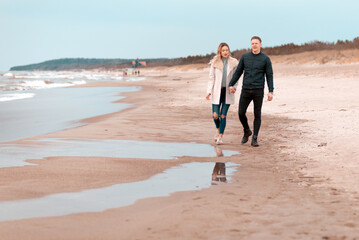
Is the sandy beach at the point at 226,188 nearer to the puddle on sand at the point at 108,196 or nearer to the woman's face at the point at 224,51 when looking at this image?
the puddle on sand at the point at 108,196

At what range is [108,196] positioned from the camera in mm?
4492

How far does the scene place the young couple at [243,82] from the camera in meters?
7.66

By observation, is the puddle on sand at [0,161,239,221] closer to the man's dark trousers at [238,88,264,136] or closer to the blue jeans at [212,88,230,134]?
the man's dark trousers at [238,88,264,136]

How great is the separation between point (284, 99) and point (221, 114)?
27.1ft

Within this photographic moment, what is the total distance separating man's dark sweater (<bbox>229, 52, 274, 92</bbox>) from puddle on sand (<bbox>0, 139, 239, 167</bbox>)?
1364mm

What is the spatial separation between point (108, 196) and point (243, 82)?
4.22m

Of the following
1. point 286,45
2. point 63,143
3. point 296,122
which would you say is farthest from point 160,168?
point 286,45

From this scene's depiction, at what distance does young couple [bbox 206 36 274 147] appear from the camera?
7656mm

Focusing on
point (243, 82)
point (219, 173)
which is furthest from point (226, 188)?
point (243, 82)

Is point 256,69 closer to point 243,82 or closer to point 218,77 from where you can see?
point 243,82

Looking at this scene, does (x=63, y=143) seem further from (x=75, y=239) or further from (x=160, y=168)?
(x=75, y=239)

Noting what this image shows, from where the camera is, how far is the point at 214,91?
8305 millimetres

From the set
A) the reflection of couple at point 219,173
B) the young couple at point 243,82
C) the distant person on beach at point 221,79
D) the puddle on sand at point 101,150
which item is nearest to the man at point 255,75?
the young couple at point 243,82

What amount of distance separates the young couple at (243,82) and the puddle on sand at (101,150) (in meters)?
0.84
